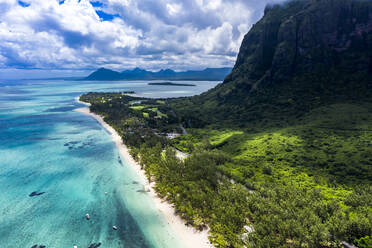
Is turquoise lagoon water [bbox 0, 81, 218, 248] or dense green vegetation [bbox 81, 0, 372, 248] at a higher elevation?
dense green vegetation [bbox 81, 0, 372, 248]

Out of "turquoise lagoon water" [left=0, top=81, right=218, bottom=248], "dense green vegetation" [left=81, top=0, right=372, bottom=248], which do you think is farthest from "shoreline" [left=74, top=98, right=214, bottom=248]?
"dense green vegetation" [left=81, top=0, right=372, bottom=248]

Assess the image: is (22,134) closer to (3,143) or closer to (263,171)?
(3,143)

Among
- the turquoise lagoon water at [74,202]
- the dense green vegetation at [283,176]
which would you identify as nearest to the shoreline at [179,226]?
the turquoise lagoon water at [74,202]

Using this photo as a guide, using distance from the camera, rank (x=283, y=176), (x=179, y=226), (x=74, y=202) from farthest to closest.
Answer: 1. (x=283, y=176)
2. (x=74, y=202)
3. (x=179, y=226)

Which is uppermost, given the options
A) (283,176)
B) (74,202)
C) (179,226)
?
(283,176)

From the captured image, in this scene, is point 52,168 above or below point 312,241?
below

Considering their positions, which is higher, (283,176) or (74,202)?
(283,176)

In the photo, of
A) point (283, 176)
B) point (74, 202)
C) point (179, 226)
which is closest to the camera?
point (179, 226)

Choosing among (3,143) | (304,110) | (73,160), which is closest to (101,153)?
(73,160)

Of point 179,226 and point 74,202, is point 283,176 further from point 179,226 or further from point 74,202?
point 74,202

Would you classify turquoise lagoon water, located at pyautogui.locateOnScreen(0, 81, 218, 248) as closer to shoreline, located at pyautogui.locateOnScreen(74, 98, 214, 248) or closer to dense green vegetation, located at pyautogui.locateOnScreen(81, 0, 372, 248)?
shoreline, located at pyautogui.locateOnScreen(74, 98, 214, 248)

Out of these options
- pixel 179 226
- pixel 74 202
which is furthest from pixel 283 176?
pixel 74 202
